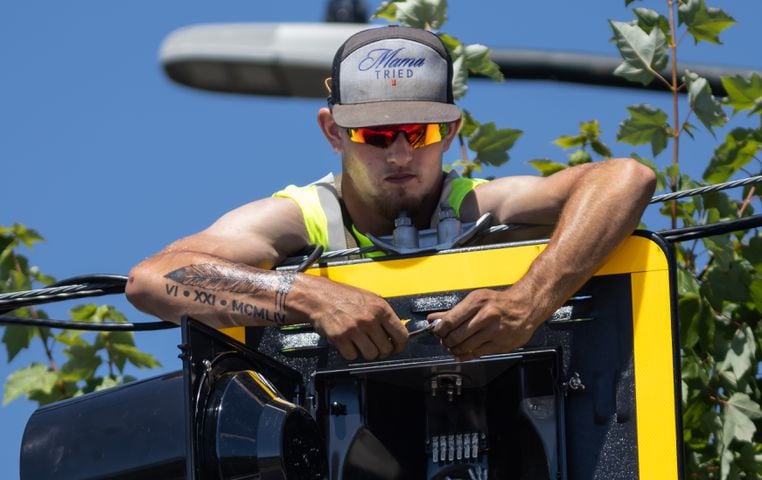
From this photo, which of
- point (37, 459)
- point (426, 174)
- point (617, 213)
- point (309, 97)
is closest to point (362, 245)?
point (426, 174)

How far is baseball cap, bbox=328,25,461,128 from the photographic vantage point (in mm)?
4902

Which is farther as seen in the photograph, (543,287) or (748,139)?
(748,139)

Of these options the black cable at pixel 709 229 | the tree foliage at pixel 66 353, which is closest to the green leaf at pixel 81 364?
the tree foliage at pixel 66 353

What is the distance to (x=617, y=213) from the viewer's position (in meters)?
4.64

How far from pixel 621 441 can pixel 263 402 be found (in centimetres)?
87

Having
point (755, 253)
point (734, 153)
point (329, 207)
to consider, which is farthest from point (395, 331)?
point (734, 153)

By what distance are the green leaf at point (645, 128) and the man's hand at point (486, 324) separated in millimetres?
1958

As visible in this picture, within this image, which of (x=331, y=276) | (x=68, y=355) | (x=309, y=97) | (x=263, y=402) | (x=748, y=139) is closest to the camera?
(x=263, y=402)

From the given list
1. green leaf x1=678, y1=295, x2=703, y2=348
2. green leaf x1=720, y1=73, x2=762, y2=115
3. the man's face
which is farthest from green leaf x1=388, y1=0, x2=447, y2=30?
the man's face

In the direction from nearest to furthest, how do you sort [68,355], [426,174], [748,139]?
1. [426,174]
2. [748,139]
3. [68,355]

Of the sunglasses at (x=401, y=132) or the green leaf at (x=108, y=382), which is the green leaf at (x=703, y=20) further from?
the green leaf at (x=108, y=382)

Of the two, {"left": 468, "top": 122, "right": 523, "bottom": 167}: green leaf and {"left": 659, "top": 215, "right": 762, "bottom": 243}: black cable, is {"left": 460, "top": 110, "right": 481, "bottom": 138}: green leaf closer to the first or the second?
{"left": 468, "top": 122, "right": 523, "bottom": 167}: green leaf

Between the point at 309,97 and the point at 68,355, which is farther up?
the point at 309,97

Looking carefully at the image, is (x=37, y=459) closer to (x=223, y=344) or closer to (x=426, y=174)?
(x=223, y=344)
